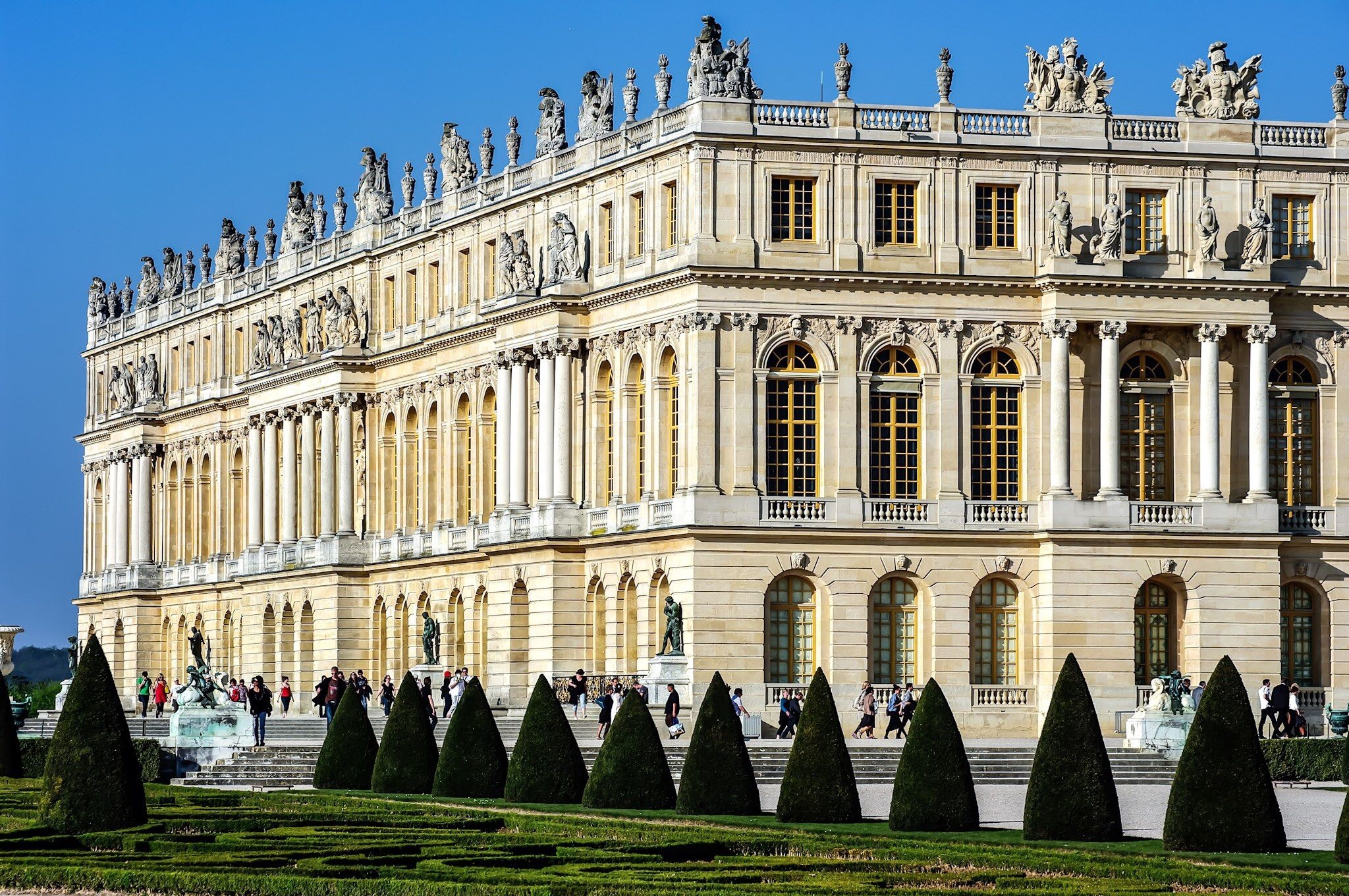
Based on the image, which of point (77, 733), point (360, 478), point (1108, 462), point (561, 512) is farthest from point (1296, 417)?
point (77, 733)

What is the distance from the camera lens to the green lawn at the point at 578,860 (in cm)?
3130

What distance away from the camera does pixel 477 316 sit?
270ft

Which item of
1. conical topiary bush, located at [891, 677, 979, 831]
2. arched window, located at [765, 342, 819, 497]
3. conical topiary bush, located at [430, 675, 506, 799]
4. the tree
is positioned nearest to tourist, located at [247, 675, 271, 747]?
arched window, located at [765, 342, 819, 497]

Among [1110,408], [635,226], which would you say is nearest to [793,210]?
[635,226]

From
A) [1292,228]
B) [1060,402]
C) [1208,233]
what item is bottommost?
[1060,402]

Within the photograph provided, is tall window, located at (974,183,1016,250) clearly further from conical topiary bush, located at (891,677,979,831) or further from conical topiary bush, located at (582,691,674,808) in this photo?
conical topiary bush, located at (891,677,979,831)

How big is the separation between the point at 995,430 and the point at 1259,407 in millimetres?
6545

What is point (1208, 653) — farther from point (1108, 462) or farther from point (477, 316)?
point (477, 316)

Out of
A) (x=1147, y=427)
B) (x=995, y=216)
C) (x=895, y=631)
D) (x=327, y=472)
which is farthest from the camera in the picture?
(x=327, y=472)

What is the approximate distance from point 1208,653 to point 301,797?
29.3m

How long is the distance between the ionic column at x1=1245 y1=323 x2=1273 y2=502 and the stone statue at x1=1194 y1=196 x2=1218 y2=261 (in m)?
2.04

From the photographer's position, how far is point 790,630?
68.2 meters

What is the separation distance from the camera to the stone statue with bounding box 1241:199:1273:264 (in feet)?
228

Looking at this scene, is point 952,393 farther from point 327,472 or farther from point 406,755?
point 327,472
